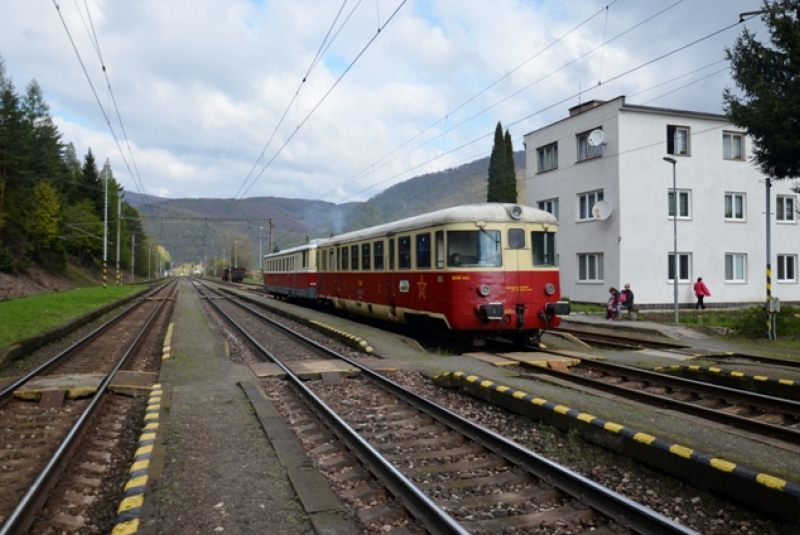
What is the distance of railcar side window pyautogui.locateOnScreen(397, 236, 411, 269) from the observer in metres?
14.8

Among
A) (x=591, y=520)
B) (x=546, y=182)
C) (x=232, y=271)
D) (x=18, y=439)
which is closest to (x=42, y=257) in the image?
(x=232, y=271)

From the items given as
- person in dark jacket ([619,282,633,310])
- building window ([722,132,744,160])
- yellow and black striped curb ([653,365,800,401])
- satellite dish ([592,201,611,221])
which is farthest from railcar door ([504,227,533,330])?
building window ([722,132,744,160])

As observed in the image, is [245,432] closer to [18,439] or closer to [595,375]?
[18,439]

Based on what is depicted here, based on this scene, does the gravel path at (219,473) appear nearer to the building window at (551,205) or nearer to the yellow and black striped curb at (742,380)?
the yellow and black striped curb at (742,380)

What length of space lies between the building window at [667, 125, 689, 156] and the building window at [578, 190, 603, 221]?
369cm

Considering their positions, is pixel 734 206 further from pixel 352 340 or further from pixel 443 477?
pixel 443 477

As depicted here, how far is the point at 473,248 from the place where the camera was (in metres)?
12.9

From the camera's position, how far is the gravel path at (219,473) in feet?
14.5

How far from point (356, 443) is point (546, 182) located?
27639 millimetres

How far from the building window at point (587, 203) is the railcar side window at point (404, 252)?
16.3 metres

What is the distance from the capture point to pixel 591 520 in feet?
14.8

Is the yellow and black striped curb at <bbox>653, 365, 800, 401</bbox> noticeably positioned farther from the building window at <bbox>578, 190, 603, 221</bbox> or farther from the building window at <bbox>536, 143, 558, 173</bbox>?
the building window at <bbox>536, 143, 558, 173</bbox>

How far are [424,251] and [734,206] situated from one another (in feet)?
71.7

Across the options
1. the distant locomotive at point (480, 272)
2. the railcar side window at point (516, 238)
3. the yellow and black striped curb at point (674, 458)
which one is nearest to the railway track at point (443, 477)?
the yellow and black striped curb at point (674, 458)
